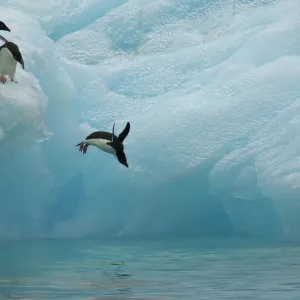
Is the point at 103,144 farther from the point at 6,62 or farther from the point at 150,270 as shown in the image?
the point at 6,62

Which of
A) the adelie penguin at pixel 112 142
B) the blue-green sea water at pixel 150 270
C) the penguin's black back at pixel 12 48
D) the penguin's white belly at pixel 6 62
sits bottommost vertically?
the blue-green sea water at pixel 150 270

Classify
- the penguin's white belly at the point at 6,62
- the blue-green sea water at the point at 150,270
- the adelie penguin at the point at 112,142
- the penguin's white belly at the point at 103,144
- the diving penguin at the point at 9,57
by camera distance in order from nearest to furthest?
the blue-green sea water at the point at 150,270 → the adelie penguin at the point at 112,142 → the penguin's white belly at the point at 103,144 → the diving penguin at the point at 9,57 → the penguin's white belly at the point at 6,62

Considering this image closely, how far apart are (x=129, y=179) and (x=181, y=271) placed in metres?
5.37

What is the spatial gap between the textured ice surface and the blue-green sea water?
0.98 meters

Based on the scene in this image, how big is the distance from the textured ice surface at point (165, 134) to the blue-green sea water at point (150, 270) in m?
0.98

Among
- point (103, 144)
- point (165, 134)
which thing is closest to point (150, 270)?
point (103, 144)

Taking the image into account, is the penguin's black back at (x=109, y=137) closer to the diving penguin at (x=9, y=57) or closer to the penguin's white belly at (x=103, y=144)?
the penguin's white belly at (x=103, y=144)

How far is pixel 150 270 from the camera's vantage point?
8.52 metres

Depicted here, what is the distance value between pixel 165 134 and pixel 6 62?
4.45 meters

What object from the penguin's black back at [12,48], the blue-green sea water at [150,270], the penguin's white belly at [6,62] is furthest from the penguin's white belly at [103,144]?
the penguin's white belly at [6,62]

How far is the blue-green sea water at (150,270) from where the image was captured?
6.61 m

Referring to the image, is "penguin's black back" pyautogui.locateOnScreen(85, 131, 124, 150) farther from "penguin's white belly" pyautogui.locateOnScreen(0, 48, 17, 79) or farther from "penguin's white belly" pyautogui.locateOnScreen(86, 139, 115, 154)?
"penguin's white belly" pyautogui.locateOnScreen(0, 48, 17, 79)

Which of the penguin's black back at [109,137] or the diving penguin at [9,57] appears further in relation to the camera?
the diving penguin at [9,57]

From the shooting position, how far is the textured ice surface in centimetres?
1291
